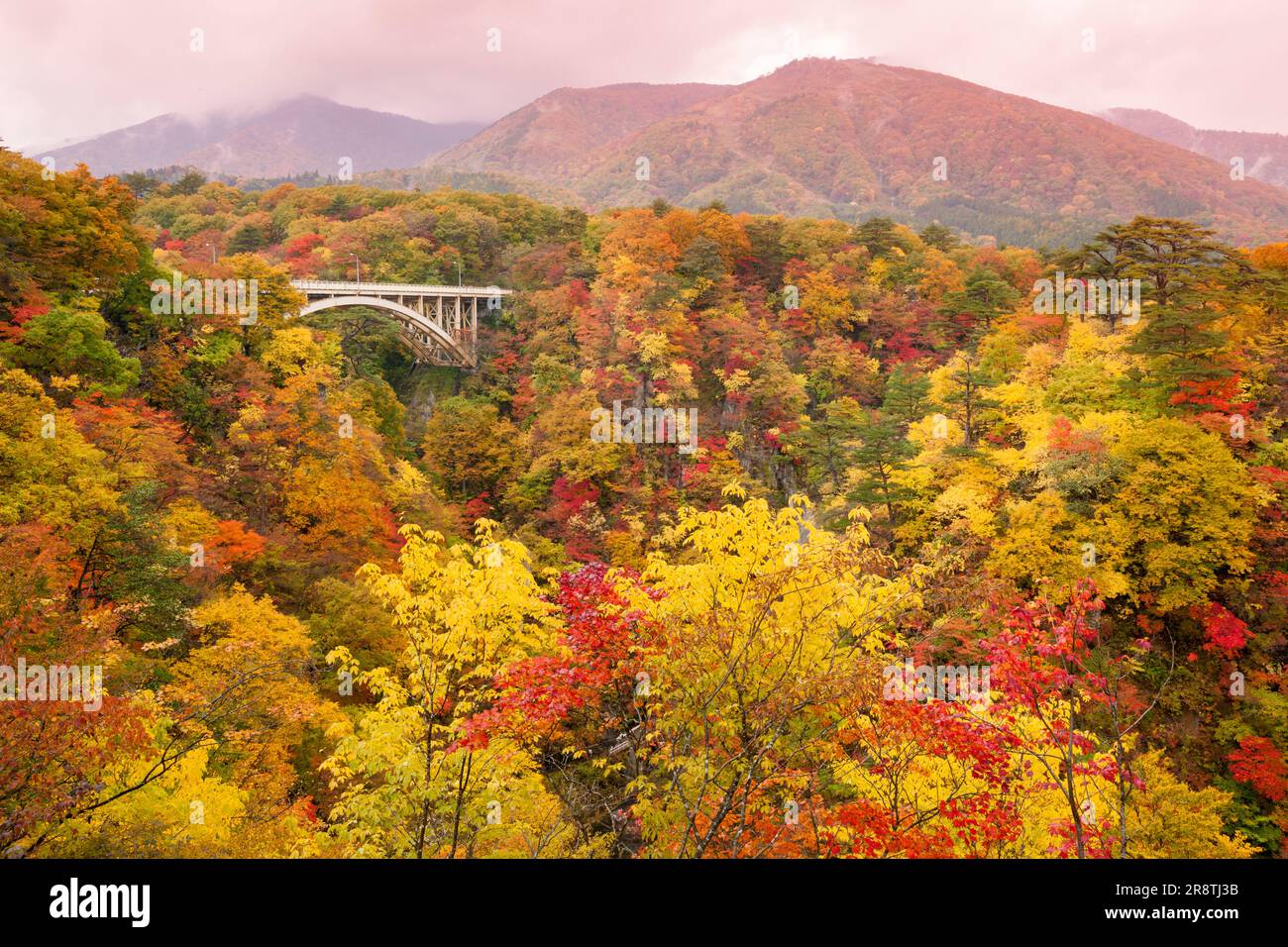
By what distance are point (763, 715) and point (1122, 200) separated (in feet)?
318

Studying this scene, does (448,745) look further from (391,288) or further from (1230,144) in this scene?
(1230,144)

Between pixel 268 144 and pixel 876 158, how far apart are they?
325 ft

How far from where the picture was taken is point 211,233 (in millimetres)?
44750

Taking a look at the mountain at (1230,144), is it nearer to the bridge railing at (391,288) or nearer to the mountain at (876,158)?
the mountain at (876,158)

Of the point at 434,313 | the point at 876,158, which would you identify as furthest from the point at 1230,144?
the point at 434,313

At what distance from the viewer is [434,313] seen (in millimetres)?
41844

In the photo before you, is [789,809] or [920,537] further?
[920,537]

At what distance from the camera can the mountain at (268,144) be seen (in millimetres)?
113688

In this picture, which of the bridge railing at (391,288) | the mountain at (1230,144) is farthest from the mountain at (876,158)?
the bridge railing at (391,288)

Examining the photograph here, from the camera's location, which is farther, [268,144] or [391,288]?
[268,144]

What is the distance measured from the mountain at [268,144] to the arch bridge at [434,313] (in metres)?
69.8

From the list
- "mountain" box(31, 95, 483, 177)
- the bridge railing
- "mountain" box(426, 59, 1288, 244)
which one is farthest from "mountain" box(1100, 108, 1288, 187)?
"mountain" box(31, 95, 483, 177)
